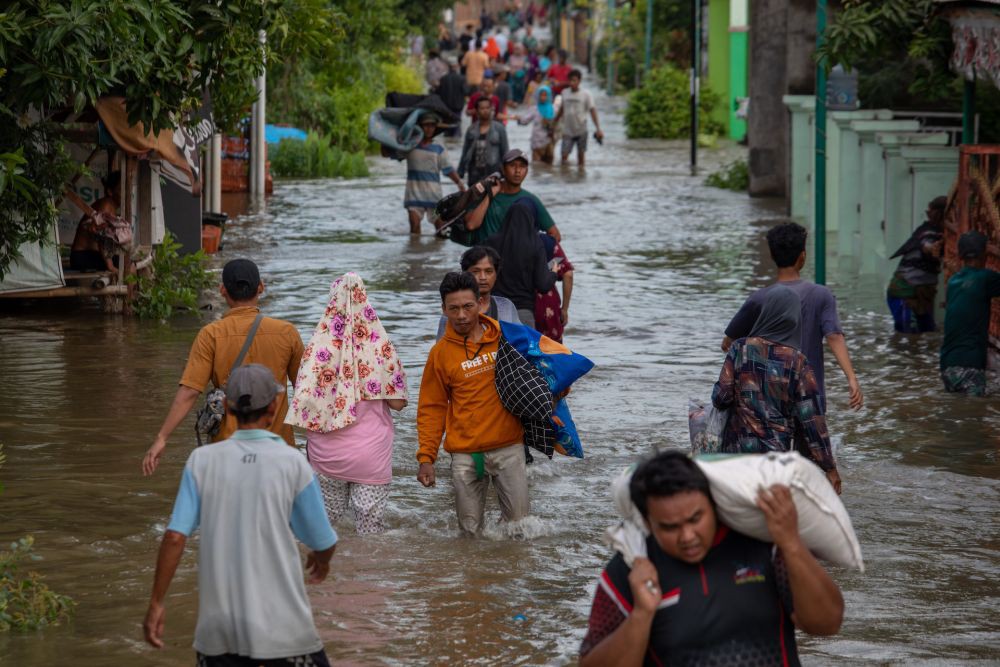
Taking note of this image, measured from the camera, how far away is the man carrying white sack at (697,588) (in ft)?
12.7

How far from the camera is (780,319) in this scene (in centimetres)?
723

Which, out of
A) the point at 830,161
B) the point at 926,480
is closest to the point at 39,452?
the point at 926,480

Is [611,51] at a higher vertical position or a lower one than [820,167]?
higher

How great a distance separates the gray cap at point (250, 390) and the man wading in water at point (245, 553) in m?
0.09

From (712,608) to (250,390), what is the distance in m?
1.81

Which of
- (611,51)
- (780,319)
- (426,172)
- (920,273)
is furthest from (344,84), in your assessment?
(780,319)

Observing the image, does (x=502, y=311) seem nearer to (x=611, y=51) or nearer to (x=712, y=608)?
(x=712, y=608)

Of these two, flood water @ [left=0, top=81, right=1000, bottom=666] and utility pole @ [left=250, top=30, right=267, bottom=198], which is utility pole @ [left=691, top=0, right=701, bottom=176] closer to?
utility pole @ [left=250, top=30, right=267, bottom=198]

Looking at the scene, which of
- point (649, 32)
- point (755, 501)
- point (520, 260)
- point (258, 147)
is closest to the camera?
point (755, 501)

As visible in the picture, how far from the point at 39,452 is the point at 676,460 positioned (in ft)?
21.8

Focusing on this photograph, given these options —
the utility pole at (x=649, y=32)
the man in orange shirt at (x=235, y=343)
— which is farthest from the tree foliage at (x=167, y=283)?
the utility pole at (x=649, y=32)

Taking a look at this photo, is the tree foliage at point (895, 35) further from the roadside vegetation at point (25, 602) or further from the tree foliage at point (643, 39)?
the tree foliage at point (643, 39)

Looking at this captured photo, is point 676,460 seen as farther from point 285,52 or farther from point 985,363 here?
point 285,52

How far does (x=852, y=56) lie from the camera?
14.2 metres
